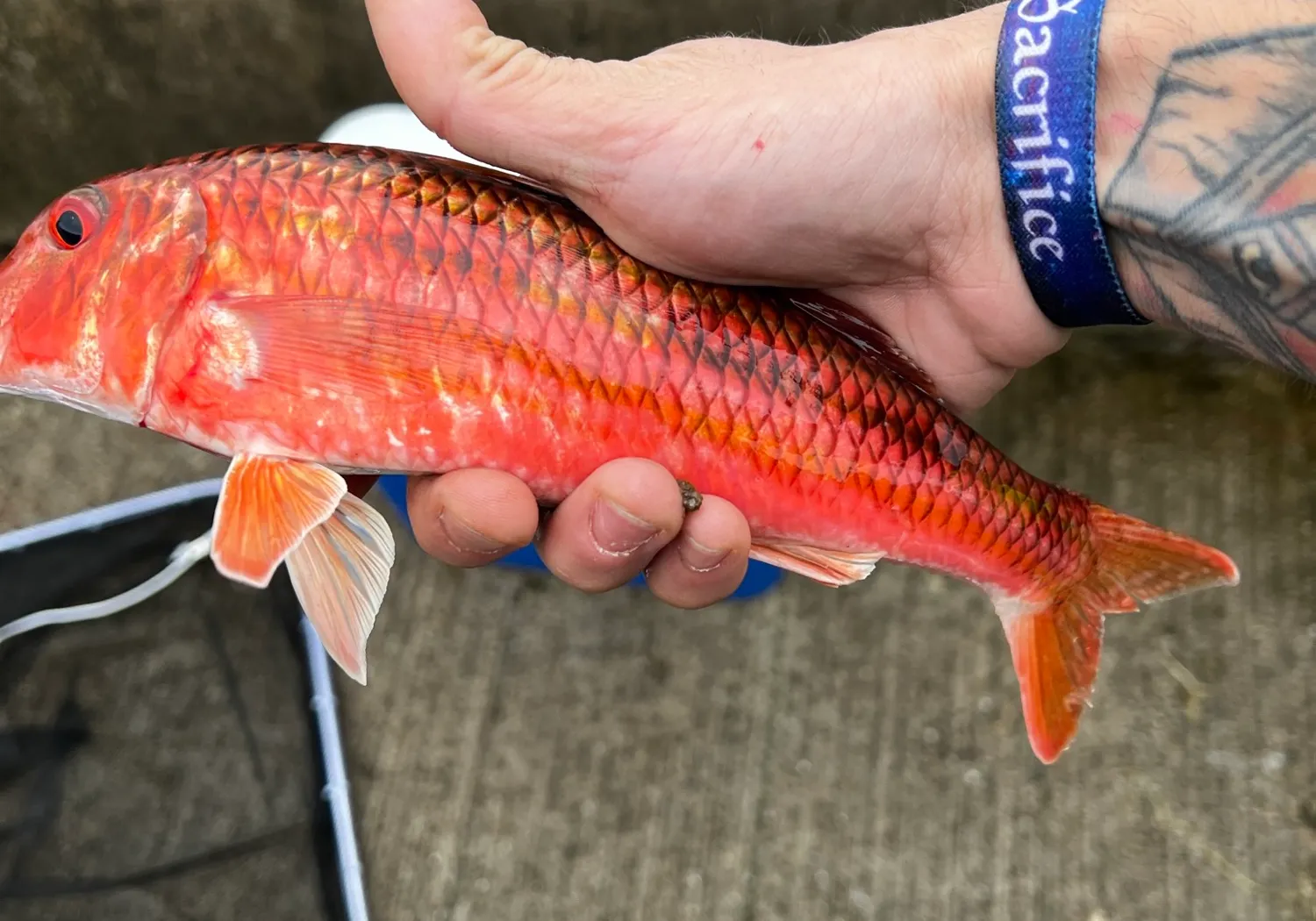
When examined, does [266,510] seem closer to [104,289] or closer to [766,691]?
[104,289]

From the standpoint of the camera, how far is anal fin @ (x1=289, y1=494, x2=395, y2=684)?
1.51 metres

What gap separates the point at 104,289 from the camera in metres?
1.47

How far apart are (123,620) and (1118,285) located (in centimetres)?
235

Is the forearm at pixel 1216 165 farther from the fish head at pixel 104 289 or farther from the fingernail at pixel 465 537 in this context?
the fish head at pixel 104 289

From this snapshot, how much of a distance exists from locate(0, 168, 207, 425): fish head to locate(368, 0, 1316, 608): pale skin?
17.1 inches

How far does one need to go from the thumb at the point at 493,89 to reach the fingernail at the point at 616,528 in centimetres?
54

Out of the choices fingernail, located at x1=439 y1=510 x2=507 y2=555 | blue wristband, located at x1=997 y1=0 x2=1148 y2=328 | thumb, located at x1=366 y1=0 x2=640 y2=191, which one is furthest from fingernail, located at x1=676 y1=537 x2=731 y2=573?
blue wristband, located at x1=997 y1=0 x2=1148 y2=328

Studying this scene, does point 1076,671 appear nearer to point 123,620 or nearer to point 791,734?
point 791,734

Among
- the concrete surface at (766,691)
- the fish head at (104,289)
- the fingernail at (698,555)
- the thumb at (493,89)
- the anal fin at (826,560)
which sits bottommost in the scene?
the concrete surface at (766,691)

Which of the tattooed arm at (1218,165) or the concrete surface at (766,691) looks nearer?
the tattooed arm at (1218,165)

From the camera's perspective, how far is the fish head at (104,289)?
4.77ft

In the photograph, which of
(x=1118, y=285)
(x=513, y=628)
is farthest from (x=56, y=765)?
(x=1118, y=285)

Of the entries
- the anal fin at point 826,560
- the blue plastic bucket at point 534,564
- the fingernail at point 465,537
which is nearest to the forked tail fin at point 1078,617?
the anal fin at point 826,560

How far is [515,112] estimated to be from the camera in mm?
1624
